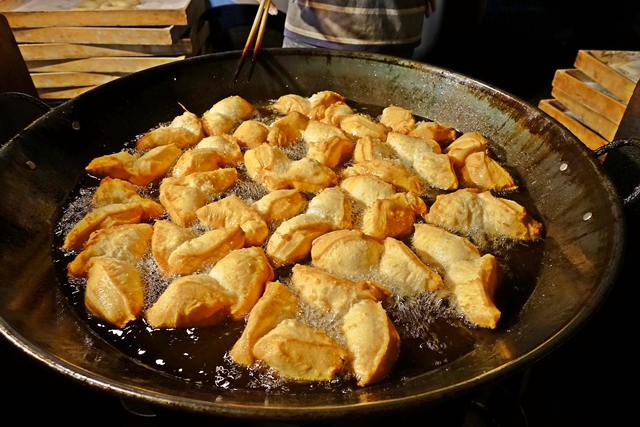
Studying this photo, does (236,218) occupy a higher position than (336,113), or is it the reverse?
(336,113)

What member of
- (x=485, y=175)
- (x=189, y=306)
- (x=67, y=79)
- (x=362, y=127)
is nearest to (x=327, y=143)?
(x=362, y=127)

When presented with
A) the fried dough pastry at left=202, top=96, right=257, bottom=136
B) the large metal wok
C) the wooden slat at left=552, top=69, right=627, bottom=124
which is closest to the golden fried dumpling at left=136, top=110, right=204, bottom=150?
the fried dough pastry at left=202, top=96, right=257, bottom=136

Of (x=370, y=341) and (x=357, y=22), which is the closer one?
(x=370, y=341)

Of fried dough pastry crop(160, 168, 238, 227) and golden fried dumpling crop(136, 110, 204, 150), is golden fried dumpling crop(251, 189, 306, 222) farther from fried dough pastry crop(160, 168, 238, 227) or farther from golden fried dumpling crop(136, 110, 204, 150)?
golden fried dumpling crop(136, 110, 204, 150)

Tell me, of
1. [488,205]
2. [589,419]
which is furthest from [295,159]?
[589,419]

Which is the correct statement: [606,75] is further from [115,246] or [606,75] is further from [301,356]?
[115,246]

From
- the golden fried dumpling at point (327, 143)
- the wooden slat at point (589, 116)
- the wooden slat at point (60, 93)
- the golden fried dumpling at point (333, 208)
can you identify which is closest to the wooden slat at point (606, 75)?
the wooden slat at point (589, 116)

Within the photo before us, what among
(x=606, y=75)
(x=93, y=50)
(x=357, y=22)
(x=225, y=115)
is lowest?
(x=93, y=50)
